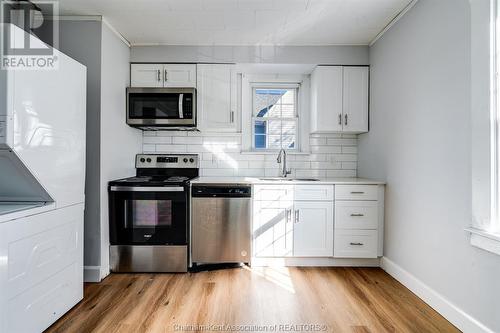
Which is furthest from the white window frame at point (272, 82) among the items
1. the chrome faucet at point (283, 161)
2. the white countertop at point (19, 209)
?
the white countertop at point (19, 209)

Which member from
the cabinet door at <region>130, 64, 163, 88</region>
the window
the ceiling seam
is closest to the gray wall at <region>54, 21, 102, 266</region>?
the cabinet door at <region>130, 64, 163, 88</region>

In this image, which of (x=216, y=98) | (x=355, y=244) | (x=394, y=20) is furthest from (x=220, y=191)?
(x=394, y=20)

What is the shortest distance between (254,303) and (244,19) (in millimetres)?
2505

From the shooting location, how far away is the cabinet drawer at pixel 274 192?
2.75 meters

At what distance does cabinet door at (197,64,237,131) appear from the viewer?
309cm

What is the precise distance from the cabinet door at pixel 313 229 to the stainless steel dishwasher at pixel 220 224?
0.50 m

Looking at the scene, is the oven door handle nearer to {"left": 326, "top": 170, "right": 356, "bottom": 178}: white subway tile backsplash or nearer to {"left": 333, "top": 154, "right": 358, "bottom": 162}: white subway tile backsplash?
{"left": 326, "top": 170, "right": 356, "bottom": 178}: white subway tile backsplash

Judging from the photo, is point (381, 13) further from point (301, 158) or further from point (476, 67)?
point (301, 158)

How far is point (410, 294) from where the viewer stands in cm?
221

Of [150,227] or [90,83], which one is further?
[150,227]

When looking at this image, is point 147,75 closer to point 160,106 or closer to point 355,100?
point 160,106

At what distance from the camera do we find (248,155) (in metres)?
3.38

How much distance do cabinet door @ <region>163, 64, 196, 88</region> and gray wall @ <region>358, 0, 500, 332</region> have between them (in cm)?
209

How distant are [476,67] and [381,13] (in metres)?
1.13
